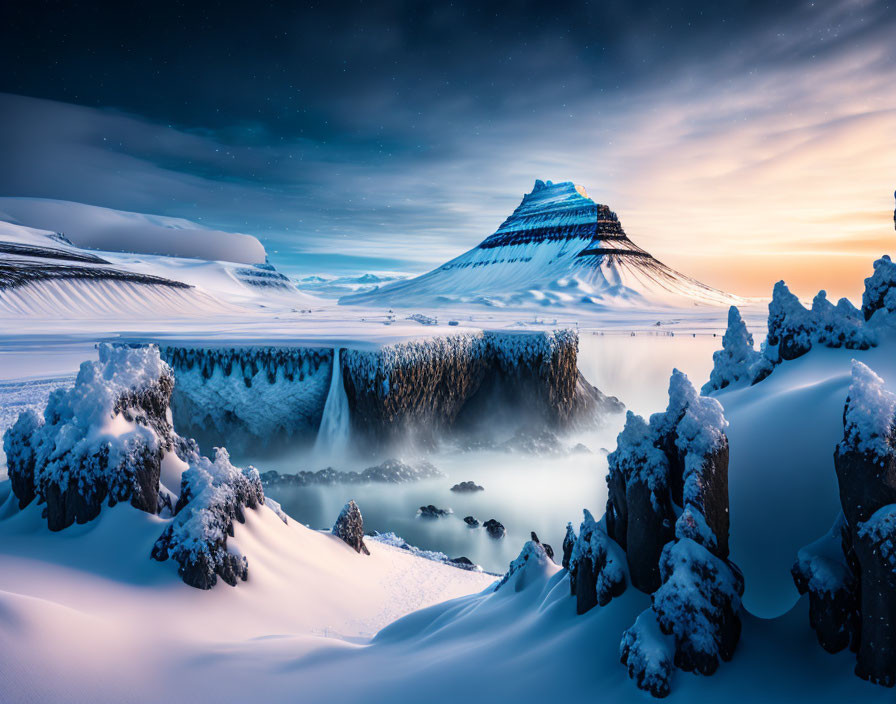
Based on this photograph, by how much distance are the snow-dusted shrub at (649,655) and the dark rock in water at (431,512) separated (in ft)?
46.2

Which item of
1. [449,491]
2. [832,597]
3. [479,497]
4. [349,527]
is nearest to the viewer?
[832,597]

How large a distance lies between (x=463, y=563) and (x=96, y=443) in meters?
9.58

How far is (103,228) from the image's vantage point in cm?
17600

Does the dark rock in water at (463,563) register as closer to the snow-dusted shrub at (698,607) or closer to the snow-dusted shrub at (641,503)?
the snow-dusted shrub at (641,503)

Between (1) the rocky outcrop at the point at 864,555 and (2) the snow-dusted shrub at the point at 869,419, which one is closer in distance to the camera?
(1) the rocky outcrop at the point at 864,555

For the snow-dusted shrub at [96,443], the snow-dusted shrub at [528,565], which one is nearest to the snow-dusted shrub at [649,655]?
the snow-dusted shrub at [528,565]

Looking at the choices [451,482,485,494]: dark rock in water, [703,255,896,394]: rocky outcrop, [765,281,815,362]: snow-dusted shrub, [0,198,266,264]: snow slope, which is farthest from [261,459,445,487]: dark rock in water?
[0,198,266,264]: snow slope

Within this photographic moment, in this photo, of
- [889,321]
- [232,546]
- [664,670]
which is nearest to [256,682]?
[232,546]

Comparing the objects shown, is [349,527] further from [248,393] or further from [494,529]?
[248,393]

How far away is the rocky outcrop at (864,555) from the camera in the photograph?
3574mm

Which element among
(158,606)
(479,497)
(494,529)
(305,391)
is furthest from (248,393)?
(158,606)

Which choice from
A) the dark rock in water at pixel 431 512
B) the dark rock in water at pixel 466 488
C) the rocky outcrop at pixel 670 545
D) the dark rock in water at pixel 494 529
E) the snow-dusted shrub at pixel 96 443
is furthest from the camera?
the dark rock in water at pixel 466 488

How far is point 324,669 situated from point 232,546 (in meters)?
3.65

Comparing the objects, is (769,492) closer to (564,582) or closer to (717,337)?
(564,582)
